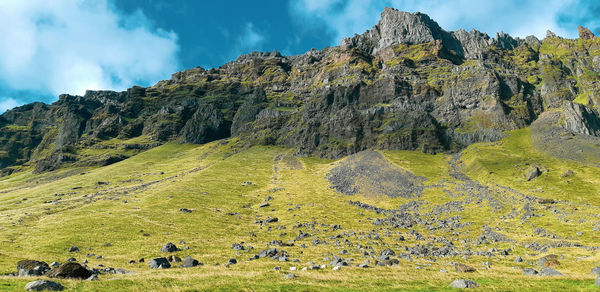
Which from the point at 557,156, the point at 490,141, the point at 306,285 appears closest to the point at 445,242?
the point at 306,285

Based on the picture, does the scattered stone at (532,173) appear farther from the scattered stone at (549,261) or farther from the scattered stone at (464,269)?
the scattered stone at (464,269)

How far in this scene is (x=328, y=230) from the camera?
248 ft

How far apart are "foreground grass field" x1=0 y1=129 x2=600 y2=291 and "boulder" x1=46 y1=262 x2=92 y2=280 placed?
2401 millimetres

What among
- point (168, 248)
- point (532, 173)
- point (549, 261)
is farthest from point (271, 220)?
point (532, 173)

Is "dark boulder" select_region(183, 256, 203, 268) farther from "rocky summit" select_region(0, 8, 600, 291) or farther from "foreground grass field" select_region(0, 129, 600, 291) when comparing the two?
"foreground grass field" select_region(0, 129, 600, 291)

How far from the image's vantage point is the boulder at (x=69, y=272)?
92.6ft

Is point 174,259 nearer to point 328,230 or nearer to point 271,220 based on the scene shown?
point 328,230

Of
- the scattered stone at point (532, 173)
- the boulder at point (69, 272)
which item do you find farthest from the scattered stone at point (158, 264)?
the scattered stone at point (532, 173)

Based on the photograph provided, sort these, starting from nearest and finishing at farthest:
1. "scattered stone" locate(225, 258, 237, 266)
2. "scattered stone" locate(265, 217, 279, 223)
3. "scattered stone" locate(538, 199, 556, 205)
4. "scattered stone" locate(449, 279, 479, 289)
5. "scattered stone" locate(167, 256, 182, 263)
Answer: "scattered stone" locate(449, 279, 479, 289), "scattered stone" locate(225, 258, 237, 266), "scattered stone" locate(167, 256, 182, 263), "scattered stone" locate(265, 217, 279, 223), "scattered stone" locate(538, 199, 556, 205)

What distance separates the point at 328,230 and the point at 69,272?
186 feet

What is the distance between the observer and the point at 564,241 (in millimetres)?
56344

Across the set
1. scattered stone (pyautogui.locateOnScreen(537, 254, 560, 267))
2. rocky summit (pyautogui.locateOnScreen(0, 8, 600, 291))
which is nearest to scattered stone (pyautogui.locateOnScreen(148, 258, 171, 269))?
rocky summit (pyautogui.locateOnScreen(0, 8, 600, 291))

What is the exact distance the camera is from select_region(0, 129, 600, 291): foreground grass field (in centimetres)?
2922

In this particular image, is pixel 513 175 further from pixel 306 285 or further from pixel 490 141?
pixel 306 285
